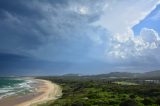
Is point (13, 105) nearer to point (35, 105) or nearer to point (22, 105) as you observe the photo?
point (22, 105)

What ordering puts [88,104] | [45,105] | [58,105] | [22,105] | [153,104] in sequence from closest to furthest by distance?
[153,104], [88,104], [58,105], [45,105], [22,105]

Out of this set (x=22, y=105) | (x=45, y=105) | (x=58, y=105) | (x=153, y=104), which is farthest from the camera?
(x=22, y=105)

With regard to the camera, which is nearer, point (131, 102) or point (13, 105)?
point (131, 102)

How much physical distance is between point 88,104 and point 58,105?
24.9 feet

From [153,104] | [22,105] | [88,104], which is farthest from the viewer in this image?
[22,105]

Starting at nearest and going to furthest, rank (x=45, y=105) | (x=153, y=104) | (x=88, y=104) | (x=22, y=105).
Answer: (x=153, y=104) → (x=88, y=104) → (x=45, y=105) → (x=22, y=105)

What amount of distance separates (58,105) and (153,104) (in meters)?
19.7

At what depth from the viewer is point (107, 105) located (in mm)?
49844

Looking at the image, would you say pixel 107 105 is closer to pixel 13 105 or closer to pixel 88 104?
pixel 88 104

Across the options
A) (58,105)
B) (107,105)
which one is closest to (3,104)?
(58,105)

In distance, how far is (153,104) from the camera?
154ft

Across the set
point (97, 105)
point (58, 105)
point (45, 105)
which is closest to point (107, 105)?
point (97, 105)

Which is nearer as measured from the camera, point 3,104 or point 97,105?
point 97,105

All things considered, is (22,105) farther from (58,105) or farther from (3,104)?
(58,105)
